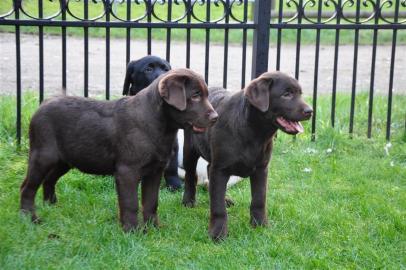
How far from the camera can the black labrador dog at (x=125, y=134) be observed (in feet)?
15.1

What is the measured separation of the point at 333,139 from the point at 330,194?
1676 millimetres

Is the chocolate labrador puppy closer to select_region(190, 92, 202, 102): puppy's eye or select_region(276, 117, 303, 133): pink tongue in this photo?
select_region(190, 92, 202, 102): puppy's eye

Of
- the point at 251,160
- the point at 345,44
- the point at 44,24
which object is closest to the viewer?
the point at 251,160

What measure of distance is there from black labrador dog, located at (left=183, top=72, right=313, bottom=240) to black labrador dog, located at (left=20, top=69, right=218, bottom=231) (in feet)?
1.17

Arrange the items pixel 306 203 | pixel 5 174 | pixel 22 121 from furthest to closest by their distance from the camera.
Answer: pixel 22 121, pixel 5 174, pixel 306 203

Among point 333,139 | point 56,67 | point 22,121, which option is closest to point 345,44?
point 56,67

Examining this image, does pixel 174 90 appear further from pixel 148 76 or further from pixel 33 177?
pixel 148 76

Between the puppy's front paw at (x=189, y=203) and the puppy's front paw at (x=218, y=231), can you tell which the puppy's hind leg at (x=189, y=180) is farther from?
the puppy's front paw at (x=218, y=231)

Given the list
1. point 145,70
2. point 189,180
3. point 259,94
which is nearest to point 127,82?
point 145,70

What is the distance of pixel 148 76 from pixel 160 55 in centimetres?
784

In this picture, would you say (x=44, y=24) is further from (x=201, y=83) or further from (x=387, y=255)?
(x=387, y=255)

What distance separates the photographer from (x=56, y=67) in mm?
12703

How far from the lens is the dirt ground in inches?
440

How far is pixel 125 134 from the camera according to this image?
4789mm
